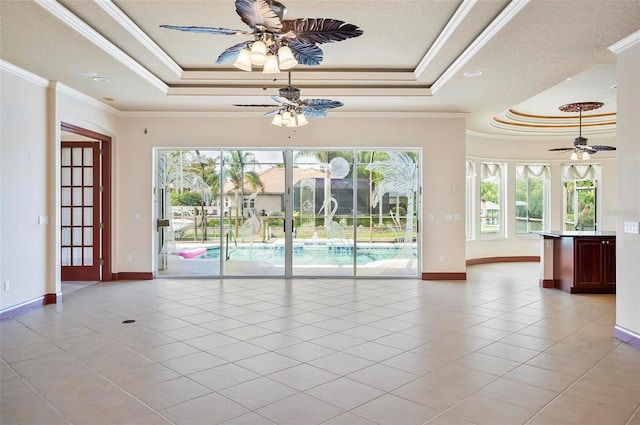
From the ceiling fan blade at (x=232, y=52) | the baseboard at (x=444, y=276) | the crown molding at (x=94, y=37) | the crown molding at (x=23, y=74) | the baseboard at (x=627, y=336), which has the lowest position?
the baseboard at (x=627, y=336)

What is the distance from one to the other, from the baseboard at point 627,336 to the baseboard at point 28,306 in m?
6.68

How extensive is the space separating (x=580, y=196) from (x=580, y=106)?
367cm

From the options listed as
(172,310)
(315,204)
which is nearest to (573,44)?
(315,204)

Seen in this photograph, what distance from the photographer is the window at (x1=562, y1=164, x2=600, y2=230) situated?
1126 centimetres

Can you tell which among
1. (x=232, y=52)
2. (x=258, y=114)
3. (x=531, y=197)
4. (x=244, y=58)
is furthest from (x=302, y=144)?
(x=531, y=197)

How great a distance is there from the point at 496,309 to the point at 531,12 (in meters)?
3.58

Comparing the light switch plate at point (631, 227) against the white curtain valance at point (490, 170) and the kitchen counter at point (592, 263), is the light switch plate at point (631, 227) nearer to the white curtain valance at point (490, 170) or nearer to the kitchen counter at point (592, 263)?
the kitchen counter at point (592, 263)

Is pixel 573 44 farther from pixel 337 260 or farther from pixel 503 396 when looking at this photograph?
pixel 337 260

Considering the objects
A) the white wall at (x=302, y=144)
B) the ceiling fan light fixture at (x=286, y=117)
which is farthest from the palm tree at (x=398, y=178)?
the ceiling fan light fixture at (x=286, y=117)

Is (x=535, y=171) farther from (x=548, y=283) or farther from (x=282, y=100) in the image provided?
(x=282, y=100)

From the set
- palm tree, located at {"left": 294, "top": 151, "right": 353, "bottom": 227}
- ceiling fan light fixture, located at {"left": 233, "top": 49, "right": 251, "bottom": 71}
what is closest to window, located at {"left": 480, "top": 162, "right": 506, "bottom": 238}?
palm tree, located at {"left": 294, "top": 151, "right": 353, "bottom": 227}

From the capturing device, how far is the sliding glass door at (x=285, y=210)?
8188mm

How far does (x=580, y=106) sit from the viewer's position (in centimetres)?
844

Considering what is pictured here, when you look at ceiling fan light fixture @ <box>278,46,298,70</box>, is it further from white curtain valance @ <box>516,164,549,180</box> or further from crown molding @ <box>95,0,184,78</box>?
white curtain valance @ <box>516,164,549,180</box>
